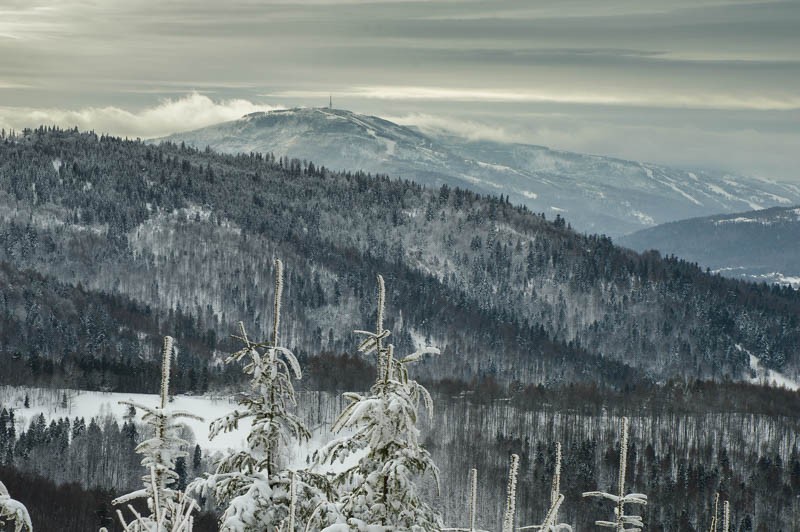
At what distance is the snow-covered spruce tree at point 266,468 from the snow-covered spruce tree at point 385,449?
1530 mm

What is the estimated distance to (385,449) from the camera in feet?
92.1

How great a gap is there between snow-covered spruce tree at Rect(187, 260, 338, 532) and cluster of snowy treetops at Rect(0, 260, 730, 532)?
0.03 metres

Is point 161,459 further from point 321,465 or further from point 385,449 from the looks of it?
point 321,465

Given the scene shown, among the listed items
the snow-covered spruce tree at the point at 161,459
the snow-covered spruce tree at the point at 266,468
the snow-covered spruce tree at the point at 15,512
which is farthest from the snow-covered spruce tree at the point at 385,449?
the snow-covered spruce tree at the point at 15,512

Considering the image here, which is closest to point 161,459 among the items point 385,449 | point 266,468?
point 385,449

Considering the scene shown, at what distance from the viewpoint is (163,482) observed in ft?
82.9

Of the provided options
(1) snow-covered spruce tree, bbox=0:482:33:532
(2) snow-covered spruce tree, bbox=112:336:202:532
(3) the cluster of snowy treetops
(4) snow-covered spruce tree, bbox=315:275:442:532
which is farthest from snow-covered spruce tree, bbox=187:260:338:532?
(2) snow-covered spruce tree, bbox=112:336:202:532

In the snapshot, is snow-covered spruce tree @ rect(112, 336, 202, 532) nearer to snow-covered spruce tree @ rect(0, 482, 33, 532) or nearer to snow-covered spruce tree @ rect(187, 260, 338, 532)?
snow-covered spruce tree @ rect(0, 482, 33, 532)

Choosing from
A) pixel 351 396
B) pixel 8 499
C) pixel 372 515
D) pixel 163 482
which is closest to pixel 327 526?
pixel 372 515

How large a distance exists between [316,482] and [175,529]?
10843 millimetres

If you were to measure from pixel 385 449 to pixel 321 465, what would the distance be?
7.32 feet

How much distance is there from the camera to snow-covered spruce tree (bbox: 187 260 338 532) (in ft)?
97.6

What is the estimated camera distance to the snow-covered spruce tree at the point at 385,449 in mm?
27031

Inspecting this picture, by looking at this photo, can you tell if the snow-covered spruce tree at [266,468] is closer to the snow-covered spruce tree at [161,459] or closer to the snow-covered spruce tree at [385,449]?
the snow-covered spruce tree at [385,449]
